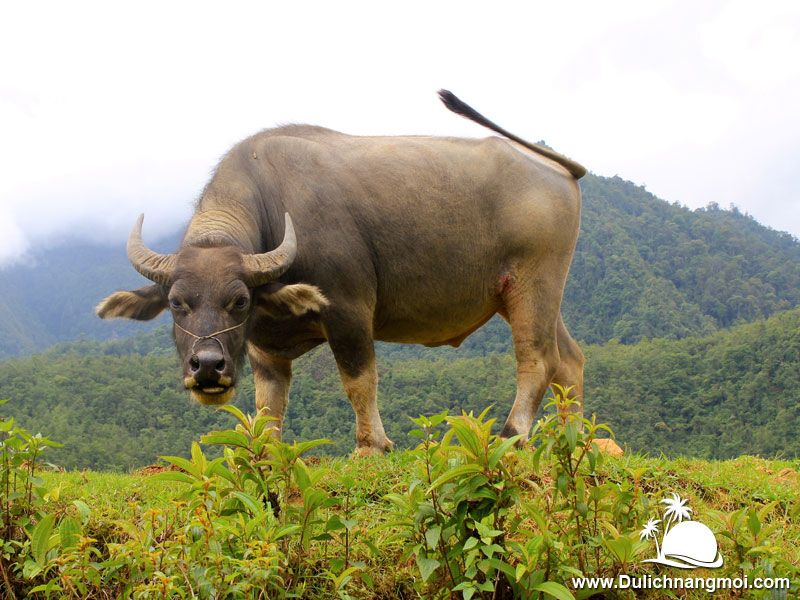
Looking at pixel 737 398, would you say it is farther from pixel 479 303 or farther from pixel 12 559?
pixel 12 559

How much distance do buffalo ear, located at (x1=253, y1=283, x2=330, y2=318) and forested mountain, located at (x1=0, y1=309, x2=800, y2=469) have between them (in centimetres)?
929

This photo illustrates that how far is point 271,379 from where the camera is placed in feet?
20.5

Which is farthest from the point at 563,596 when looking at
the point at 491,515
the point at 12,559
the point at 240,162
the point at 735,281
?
the point at 735,281

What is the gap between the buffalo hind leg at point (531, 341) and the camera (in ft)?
20.4

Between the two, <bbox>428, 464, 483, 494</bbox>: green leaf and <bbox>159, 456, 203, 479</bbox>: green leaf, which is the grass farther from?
<bbox>159, 456, 203, 479</bbox>: green leaf

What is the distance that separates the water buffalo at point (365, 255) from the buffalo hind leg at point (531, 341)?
1 centimetres

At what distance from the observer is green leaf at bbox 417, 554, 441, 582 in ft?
8.91

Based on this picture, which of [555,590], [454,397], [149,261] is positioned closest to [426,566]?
[555,590]

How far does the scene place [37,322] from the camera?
96250 mm

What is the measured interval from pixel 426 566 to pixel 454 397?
1981 centimetres

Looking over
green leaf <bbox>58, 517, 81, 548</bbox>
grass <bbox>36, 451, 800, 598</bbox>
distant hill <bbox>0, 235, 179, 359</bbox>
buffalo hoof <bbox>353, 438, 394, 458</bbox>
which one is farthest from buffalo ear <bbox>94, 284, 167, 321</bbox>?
distant hill <bbox>0, 235, 179, 359</bbox>

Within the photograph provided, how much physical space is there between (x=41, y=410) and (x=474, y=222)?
825 inches

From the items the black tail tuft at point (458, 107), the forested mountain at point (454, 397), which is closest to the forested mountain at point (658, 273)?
the forested mountain at point (454, 397)

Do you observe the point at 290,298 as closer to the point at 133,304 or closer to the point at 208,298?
the point at 208,298
